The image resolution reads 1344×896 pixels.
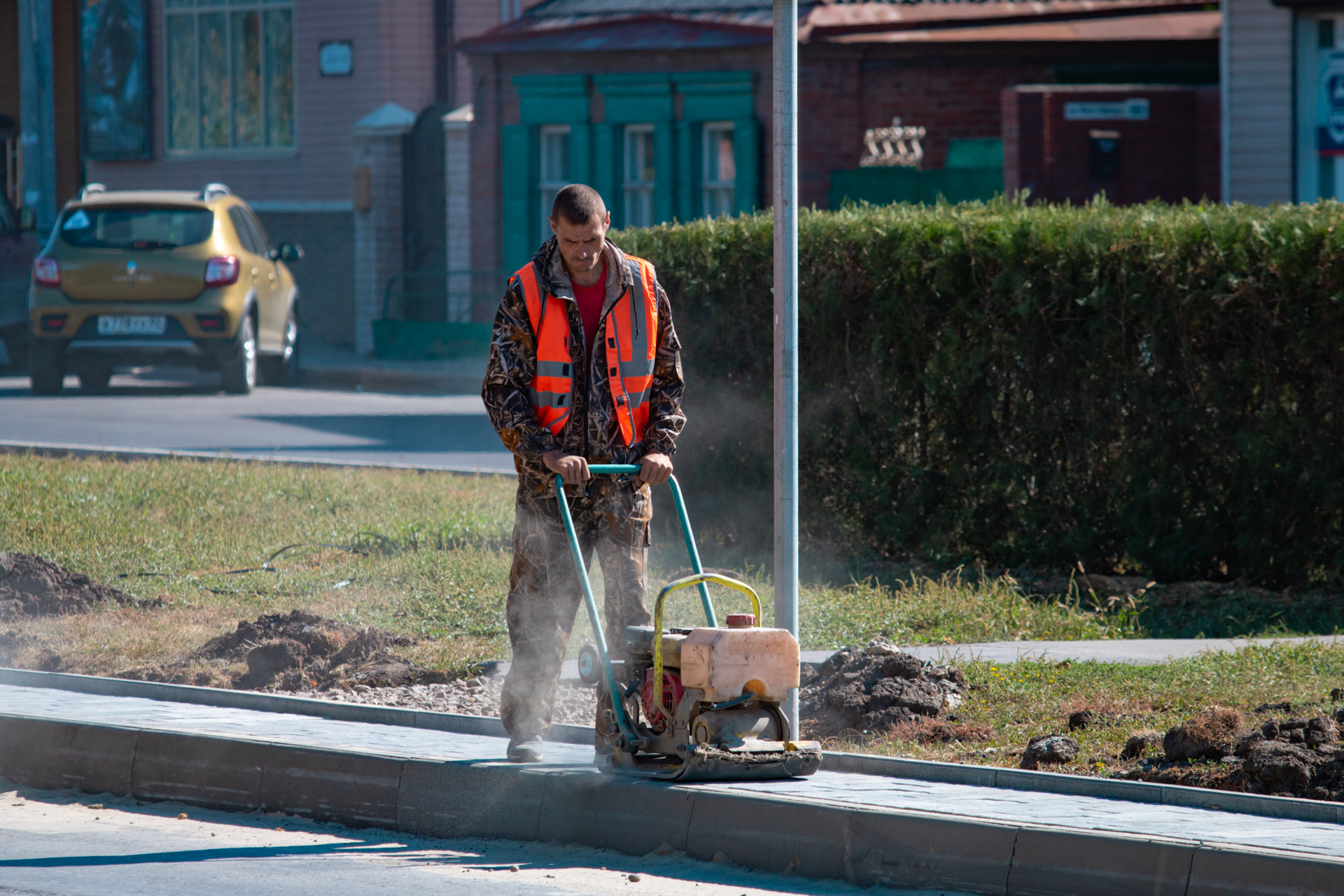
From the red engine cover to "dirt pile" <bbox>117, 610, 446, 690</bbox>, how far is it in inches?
84.0

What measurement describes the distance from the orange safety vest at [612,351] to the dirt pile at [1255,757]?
1.97m

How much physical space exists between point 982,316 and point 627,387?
4.22m

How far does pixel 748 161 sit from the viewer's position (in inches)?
881

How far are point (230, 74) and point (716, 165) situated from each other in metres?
10.0

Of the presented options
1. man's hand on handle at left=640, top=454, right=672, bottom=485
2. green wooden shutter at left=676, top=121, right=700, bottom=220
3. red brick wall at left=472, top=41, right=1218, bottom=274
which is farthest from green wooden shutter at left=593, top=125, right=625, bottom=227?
man's hand on handle at left=640, top=454, right=672, bottom=485

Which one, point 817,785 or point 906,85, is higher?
point 906,85

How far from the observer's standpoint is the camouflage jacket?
19.1 ft

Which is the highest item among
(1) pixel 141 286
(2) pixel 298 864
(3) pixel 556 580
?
(1) pixel 141 286

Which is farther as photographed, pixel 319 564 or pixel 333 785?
pixel 319 564

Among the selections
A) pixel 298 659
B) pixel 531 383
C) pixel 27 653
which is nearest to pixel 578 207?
pixel 531 383

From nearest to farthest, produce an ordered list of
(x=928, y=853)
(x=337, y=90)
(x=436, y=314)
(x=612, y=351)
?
(x=928, y=853) < (x=612, y=351) < (x=436, y=314) < (x=337, y=90)

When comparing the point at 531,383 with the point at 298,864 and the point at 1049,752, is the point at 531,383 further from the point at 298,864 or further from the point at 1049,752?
the point at 1049,752

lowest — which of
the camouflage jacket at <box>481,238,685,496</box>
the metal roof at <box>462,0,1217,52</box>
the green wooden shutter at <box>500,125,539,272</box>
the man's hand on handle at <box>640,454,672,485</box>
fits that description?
the man's hand on handle at <box>640,454,672,485</box>

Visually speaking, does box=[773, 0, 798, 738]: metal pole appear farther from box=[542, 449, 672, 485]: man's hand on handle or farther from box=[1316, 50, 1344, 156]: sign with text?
box=[1316, 50, 1344, 156]: sign with text
